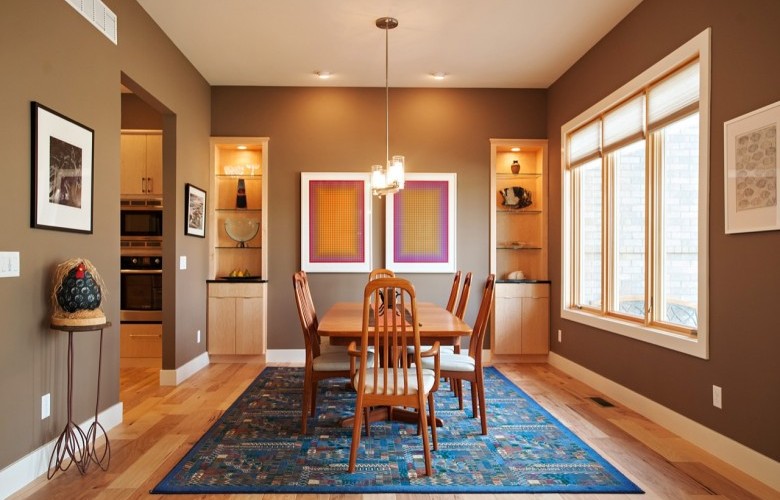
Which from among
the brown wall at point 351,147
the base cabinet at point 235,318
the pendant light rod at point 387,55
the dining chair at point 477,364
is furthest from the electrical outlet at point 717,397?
the base cabinet at point 235,318

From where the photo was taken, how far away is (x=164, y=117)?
181 inches

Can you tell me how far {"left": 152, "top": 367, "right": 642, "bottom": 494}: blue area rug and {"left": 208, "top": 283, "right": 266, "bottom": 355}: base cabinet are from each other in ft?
5.43

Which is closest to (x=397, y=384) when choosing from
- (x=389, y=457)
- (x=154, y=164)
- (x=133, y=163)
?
(x=389, y=457)

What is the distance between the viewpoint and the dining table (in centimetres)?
292

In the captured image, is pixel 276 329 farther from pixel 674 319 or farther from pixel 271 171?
pixel 674 319

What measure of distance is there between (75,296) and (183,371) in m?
2.36

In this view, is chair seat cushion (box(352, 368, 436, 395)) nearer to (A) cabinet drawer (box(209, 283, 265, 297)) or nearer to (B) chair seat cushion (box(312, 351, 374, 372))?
(B) chair seat cushion (box(312, 351, 374, 372))

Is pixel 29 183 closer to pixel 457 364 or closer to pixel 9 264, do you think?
pixel 9 264

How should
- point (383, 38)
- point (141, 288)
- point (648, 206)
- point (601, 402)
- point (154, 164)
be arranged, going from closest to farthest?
point (648, 206) < point (601, 402) < point (383, 38) < point (141, 288) < point (154, 164)

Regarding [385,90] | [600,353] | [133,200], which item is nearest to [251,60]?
[385,90]

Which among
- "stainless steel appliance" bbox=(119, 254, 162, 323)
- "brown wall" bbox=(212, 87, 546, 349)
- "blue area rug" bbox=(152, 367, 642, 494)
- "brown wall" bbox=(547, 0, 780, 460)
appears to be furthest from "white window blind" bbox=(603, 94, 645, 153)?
"stainless steel appliance" bbox=(119, 254, 162, 323)

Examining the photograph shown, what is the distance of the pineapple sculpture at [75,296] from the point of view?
8.46 feet

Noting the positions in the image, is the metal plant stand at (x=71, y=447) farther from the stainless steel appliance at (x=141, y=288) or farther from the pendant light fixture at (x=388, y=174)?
the stainless steel appliance at (x=141, y=288)

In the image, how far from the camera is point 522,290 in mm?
5543
